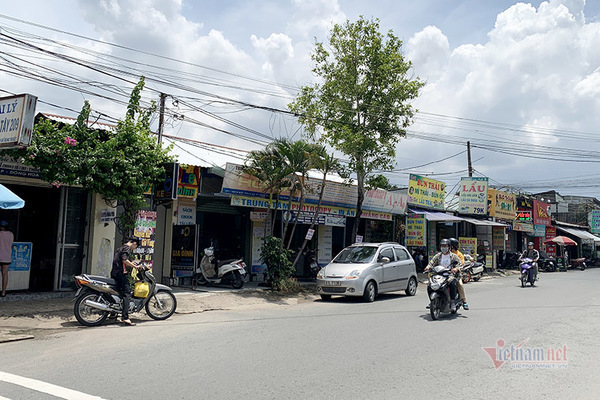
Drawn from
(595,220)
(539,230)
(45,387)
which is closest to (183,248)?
(45,387)

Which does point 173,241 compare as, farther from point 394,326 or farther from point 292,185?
point 394,326

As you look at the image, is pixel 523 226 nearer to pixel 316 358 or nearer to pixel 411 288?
pixel 411 288

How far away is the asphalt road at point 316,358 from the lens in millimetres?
5336

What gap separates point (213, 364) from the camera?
639 centimetres

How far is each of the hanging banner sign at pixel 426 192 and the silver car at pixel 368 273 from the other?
9.74m

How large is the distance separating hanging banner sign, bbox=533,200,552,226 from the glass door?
33.6m

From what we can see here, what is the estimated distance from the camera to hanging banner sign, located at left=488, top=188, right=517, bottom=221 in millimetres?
31047

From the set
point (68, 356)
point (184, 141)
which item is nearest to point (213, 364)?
point (68, 356)

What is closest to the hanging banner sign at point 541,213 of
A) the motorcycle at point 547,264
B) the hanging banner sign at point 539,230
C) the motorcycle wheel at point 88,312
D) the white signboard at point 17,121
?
the hanging banner sign at point 539,230

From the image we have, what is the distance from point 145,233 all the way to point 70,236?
2346mm

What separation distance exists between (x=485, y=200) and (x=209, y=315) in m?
22.1

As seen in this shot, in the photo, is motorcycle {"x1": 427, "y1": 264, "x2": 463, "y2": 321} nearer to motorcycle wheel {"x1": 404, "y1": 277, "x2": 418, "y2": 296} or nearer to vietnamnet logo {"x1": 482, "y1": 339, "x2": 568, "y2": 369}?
vietnamnet logo {"x1": 482, "y1": 339, "x2": 568, "y2": 369}

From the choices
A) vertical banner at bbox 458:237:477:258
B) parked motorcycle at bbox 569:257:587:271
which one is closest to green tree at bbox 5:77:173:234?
vertical banner at bbox 458:237:477:258

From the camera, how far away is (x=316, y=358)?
676cm
